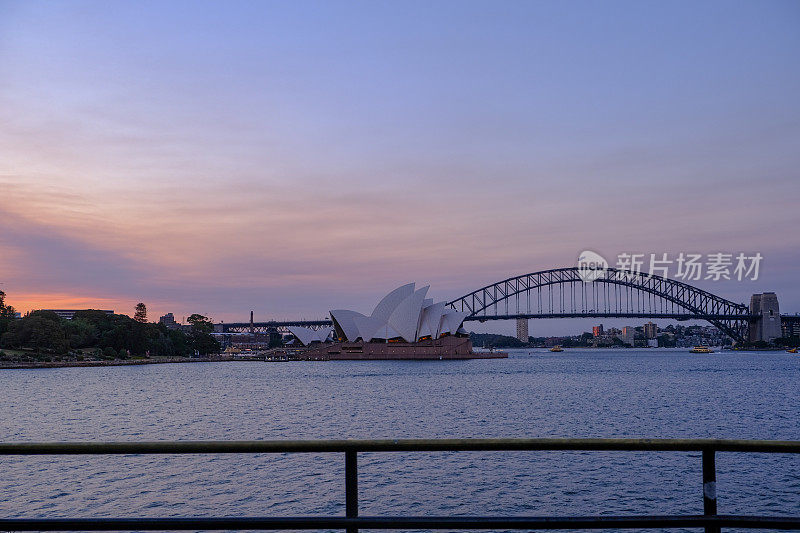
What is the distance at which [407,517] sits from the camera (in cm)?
429

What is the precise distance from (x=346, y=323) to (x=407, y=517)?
17357 centimetres

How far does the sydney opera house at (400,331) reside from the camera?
15962 cm

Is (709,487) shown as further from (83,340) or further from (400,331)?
(83,340)

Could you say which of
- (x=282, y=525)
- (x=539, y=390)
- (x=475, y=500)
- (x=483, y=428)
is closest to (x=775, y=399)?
(x=539, y=390)

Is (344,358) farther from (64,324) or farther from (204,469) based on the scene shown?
(204,469)

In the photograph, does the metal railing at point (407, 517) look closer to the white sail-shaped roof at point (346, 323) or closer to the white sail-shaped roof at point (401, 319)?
the white sail-shaped roof at point (401, 319)

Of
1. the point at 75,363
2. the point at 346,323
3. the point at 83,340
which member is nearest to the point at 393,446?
the point at 75,363

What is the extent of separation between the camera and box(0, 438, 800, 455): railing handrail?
4227 millimetres

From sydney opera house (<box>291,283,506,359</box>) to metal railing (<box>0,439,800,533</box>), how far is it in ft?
497

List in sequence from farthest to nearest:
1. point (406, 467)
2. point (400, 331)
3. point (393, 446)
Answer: point (400, 331)
point (406, 467)
point (393, 446)

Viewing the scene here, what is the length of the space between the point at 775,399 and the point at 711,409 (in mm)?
13391

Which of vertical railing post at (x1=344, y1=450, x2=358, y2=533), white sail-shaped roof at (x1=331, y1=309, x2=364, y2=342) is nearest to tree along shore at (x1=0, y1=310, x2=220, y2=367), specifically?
white sail-shaped roof at (x1=331, y1=309, x2=364, y2=342)

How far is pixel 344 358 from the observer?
17325 cm

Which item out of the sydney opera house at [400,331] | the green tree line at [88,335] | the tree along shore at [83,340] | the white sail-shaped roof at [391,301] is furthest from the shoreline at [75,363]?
the white sail-shaped roof at [391,301]
